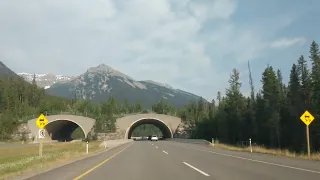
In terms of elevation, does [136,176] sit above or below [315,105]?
below

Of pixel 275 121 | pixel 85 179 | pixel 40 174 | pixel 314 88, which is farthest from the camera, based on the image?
pixel 275 121

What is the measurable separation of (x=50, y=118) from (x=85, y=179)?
280ft

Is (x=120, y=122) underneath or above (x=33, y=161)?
above

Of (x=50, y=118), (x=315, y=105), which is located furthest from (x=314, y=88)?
(x=50, y=118)

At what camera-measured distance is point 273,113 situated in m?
74.6

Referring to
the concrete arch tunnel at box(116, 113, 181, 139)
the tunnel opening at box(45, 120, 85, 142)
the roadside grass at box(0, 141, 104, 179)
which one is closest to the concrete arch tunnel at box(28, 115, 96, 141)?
the tunnel opening at box(45, 120, 85, 142)

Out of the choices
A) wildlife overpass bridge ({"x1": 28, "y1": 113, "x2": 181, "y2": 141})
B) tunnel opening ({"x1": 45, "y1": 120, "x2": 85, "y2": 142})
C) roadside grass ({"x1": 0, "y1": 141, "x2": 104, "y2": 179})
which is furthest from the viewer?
tunnel opening ({"x1": 45, "y1": 120, "x2": 85, "y2": 142})

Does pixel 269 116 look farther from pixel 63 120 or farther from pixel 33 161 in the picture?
pixel 33 161

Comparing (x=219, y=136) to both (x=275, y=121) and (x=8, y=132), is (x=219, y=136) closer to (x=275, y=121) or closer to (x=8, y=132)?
(x=275, y=121)

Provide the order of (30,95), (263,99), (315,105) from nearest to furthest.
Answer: (315,105) → (263,99) → (30,95)

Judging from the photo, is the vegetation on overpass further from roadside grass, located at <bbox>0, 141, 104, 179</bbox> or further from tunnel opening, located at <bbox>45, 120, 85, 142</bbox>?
roadside grass, located at <bbox>0, 141, 104, 179</bbox>

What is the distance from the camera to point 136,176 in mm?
13766

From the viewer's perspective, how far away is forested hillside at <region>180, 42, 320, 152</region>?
206 ft

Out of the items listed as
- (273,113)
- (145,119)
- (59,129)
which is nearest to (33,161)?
(273,113)
